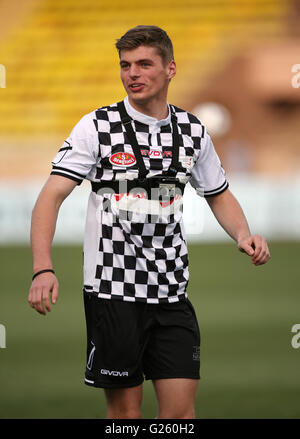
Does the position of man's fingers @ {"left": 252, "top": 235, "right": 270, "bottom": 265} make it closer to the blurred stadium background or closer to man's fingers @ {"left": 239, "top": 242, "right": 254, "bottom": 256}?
man's fingers @ {"left": 239, "top": 242, "right": 254, "bottom": 256}

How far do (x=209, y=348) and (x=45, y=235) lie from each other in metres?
3.90

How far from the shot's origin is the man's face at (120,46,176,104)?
316cm

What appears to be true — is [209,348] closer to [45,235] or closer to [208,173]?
[208,173]

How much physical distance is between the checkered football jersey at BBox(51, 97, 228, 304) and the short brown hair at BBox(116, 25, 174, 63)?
26cm

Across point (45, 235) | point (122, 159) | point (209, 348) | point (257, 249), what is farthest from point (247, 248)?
point (209, 348)

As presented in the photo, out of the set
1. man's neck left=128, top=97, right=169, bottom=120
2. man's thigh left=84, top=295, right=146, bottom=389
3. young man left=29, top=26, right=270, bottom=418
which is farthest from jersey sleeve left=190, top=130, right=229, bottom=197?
man's thigh left=84, top=295, right=146, bottom=389

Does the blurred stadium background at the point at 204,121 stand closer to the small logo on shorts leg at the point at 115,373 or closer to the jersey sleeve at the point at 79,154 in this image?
the small logo on shorts leg at the point at 115,373

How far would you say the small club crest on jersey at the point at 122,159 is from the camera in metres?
3.16

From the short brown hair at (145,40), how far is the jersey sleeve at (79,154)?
0.36m

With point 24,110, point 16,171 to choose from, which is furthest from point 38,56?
point 16,171

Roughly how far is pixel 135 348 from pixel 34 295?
0.59 meters

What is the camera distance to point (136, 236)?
10.4ft

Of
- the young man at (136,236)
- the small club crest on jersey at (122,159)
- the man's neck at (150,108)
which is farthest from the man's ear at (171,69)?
the small club crest on jersey at (122,159)

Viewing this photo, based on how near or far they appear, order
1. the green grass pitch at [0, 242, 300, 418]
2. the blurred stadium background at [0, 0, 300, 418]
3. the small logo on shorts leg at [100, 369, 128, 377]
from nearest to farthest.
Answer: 1. the small logo on shorts leg at [100, 369, 128, 377]
2. the green grass pitch at [0, 242, 300, 418]
3. the blurred stadium background at [0, 0, 300, 418]
